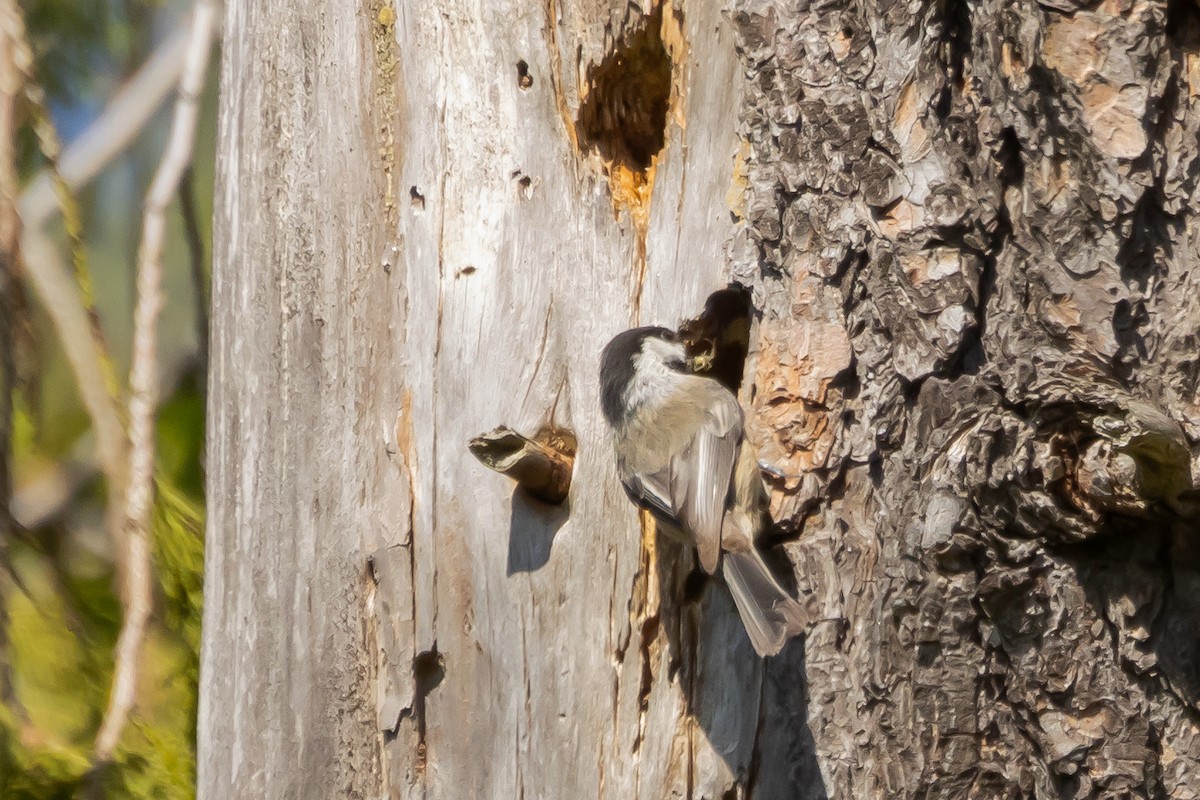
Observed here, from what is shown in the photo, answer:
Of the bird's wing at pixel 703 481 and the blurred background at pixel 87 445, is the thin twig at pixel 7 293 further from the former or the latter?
the bird's wing at pixel 703 481

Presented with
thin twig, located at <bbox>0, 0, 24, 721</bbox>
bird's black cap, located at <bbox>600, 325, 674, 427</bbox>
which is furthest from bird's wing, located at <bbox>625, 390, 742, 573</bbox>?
thin twig, located at <bbox>0, 0, 24, 721</bbox>

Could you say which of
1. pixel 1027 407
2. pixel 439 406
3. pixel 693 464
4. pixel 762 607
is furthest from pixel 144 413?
pixel 1027 407

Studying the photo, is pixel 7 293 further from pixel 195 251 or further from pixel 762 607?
pixel 762 607

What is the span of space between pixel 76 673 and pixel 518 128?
1.70 m

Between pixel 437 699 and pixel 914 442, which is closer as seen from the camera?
pixel 914 442

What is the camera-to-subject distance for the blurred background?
264 cm

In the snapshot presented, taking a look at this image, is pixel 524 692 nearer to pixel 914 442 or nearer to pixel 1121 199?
pixel 914 442

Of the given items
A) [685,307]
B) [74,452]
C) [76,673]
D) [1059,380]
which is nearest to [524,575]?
[685,307]

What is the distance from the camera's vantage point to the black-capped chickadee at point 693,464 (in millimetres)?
1852

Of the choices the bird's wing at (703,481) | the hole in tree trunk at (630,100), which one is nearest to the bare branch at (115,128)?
the hole in tree trunk at (630,100)

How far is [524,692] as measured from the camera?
2.05m

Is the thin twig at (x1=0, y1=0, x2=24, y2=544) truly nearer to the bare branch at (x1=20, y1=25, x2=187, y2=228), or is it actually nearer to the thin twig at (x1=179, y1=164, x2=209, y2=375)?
the bare branch at (x1=20, y1=25, x2=187, y2=228)

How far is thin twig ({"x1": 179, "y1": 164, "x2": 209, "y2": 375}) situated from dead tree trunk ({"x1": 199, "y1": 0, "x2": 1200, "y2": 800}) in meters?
0.36

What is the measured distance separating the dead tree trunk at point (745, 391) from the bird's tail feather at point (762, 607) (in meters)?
0.06
